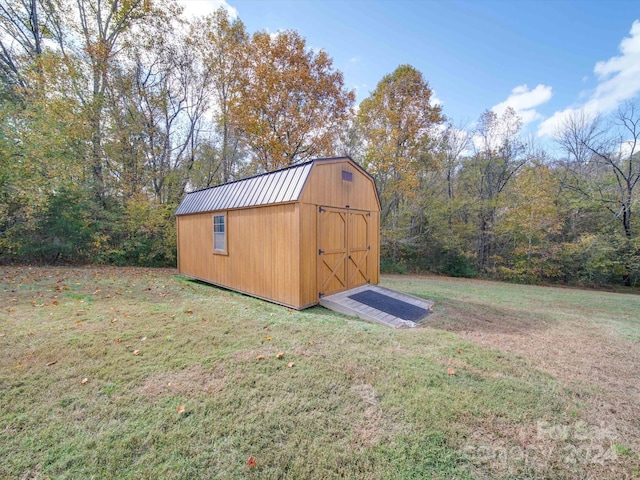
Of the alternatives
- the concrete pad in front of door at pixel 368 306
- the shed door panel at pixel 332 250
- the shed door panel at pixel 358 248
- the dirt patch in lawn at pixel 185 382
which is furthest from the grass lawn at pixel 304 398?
the shed door panel at pixel 358 248

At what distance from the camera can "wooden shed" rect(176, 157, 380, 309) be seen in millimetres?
5102

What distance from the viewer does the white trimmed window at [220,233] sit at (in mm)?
6664

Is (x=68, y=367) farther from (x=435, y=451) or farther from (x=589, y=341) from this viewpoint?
(x=589, y=341)

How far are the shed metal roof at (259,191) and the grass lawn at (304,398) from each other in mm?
2444

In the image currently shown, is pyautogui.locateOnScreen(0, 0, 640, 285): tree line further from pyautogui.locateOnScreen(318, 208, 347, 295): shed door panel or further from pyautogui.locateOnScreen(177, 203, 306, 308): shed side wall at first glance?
pyautogui.locateOnScreen(318, 208, 347, 295): shed door panel

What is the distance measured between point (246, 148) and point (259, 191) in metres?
8.96

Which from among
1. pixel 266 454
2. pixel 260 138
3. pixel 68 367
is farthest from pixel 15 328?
pixel 260 138

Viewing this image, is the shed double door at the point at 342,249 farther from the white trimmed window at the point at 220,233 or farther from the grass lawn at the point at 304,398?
the white trimmed window at the point at 220,233

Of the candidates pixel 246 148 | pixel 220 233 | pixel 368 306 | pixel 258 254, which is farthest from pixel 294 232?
pixel 246 148

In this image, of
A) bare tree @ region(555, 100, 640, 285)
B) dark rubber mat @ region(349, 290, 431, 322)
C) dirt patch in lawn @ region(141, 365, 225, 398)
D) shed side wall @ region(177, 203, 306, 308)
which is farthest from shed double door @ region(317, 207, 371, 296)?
bare tree @ region(555, 100, 640, 285)

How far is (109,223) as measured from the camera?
10.2m

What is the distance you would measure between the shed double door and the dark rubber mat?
1.69ft

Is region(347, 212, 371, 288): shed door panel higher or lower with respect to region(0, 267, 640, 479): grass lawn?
higher

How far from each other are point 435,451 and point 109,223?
41.6 ft
